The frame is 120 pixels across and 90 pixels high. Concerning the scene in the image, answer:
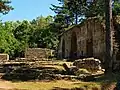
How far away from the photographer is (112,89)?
38.8 ft

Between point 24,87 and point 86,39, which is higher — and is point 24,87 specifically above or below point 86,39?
below

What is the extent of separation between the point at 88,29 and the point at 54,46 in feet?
95.3

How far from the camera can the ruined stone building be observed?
27.3 m

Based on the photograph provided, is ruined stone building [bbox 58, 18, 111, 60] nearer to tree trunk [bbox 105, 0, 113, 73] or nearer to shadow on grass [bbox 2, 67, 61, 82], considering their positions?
tree trunk [bbox 105, 0, 113, 73]

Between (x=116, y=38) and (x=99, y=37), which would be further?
(x=99, y=37)

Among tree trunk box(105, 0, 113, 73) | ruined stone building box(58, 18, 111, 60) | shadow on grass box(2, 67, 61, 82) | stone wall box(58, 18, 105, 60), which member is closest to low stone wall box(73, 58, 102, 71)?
shadow on grass box(2, 67, 61, 82)

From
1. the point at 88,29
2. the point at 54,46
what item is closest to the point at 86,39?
the point at 88,29

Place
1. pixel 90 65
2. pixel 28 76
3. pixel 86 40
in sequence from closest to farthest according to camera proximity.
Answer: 1. pixel 28 76
2. pixel 90 65
3. pixel 86 40

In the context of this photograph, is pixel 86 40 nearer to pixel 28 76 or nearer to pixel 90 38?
pixel 90 38

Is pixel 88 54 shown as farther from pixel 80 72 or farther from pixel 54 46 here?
pixel 54 46

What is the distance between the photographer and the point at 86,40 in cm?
3180

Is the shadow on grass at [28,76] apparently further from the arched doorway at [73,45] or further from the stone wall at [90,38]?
the arched doorway at [73,45]

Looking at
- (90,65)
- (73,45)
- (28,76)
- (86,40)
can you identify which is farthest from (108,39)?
(73,45)

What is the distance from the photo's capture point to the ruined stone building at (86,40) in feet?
89.6
